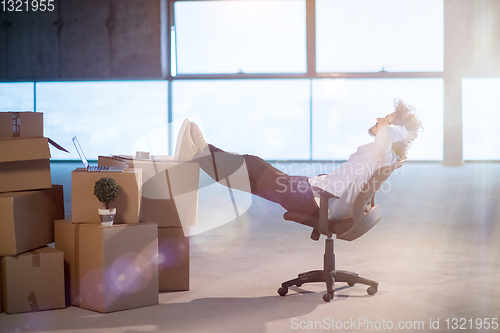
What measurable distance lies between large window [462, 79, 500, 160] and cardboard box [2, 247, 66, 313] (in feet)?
24.2

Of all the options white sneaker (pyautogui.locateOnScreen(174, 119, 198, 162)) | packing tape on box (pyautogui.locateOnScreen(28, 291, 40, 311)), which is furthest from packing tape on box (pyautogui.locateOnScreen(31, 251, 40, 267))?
white sneaker (pyautogui.locateOnScreen(174, 119, 198, 162))

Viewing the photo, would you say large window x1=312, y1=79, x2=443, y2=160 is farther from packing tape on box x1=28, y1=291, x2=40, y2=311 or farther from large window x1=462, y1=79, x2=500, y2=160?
packing tape on box x1=28, y1=291, x2=40, y2=311

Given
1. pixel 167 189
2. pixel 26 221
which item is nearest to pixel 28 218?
pixel 26 221

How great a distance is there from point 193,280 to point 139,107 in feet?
19.2

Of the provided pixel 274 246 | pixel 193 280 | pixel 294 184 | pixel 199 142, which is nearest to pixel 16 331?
pixel 193 280

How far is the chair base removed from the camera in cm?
237

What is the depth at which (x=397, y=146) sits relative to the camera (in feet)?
7.61

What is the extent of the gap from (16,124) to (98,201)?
2.04 feet

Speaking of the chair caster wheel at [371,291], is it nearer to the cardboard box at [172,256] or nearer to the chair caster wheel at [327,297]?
the chair caster wheel at [327,297]

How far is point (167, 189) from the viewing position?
2473mm

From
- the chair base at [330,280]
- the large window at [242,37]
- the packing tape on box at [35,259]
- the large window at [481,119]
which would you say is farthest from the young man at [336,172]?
the large window at [481,119]

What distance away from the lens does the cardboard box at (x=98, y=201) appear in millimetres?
2199
